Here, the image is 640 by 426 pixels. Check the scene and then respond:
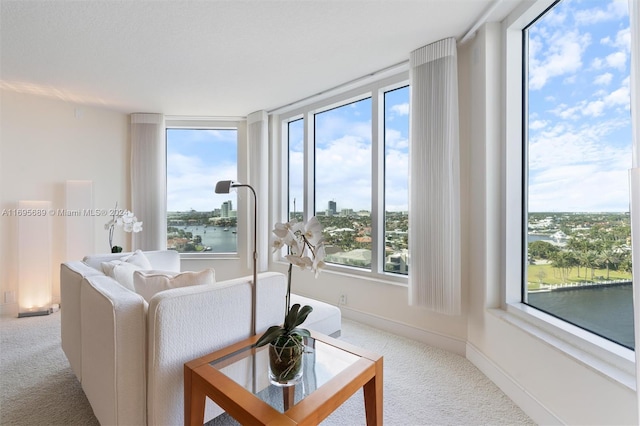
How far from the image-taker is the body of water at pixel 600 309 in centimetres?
136

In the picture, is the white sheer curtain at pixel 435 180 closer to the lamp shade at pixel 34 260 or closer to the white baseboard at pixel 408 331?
the white baseboard at pixel 408 331

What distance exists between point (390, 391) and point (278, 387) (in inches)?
41.4

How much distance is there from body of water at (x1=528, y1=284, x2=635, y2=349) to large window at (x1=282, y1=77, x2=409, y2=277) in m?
1.30

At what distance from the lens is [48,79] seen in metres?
3.06

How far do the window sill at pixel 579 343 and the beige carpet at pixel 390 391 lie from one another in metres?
0.48

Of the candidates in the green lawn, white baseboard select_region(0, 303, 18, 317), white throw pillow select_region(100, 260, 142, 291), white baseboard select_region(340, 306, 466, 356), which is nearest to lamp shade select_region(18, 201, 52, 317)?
white baseboard select_region(0, 303, 18, 317)

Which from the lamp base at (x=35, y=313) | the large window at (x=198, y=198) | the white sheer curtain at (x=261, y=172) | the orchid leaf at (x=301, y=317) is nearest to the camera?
the orchid leaf at (x=301, y=317)

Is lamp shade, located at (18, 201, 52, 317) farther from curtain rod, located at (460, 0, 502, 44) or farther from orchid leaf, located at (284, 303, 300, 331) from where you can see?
curtain rod, located at (460, 0, 502, 44)

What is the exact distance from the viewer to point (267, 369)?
1333 millimetres

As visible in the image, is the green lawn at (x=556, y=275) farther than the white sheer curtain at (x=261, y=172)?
No

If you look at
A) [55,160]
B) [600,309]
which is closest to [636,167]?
[600,309]

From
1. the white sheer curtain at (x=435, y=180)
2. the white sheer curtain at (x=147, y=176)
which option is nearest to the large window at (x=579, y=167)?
the white sheer curtain at (x=435, y=180)

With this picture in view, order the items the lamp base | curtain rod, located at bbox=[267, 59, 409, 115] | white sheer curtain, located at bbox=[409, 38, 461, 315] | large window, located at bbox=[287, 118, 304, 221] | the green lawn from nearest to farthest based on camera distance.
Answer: the green lawn → white sheer curtain, located at bbox=[409, 38, 461, 315] → curtain rod, located at bbox=[267, 59, 409, 115] → the lamp base → large window, located at bbox=[287, 118, 304, 221]

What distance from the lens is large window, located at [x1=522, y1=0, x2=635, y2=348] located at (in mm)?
1415
